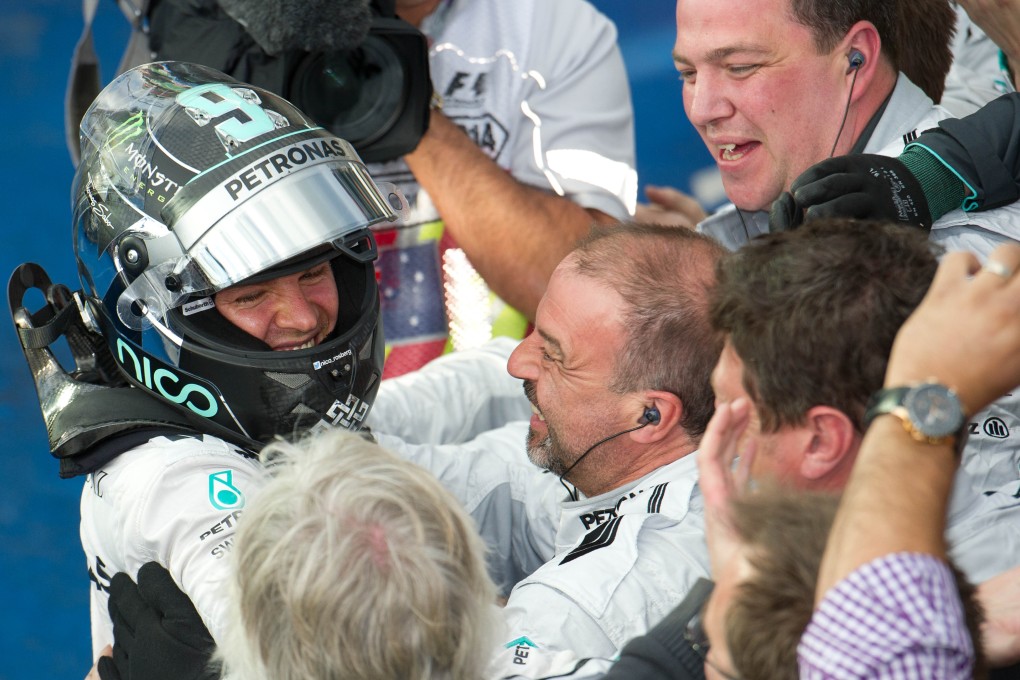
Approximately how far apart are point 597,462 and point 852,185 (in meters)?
0.64

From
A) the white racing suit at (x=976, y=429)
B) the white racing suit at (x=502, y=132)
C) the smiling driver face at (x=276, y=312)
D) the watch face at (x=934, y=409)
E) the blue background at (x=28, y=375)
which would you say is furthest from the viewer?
the blue background at (x=28, y=375)

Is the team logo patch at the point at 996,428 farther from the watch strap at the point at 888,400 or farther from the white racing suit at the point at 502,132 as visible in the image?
the white racing suit at the point at 502,132

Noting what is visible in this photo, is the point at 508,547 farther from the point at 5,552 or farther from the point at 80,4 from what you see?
the point at 80,4

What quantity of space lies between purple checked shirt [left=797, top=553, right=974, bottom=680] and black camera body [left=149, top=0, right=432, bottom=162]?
1669mm

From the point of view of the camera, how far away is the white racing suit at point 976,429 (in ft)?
4.72

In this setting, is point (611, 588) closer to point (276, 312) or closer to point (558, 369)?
point (558, 369)

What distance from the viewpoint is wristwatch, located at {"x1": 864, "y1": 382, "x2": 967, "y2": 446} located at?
105 cm

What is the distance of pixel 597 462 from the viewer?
193cm

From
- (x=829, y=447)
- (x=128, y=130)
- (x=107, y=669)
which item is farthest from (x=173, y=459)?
(x=829, y=447)

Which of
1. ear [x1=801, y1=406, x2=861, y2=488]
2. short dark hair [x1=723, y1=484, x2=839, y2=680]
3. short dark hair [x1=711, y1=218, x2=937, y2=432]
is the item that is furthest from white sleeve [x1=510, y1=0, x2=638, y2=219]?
short dark hair [x1=723, y1=484, x2=839, y2=680]

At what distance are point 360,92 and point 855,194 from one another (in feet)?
4.00

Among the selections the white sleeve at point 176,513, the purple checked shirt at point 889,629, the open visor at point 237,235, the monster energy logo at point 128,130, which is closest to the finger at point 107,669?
the white sleeve at point 176,513

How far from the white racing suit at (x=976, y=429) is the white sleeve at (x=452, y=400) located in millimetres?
540

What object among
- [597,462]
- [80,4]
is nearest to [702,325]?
[597,462]
